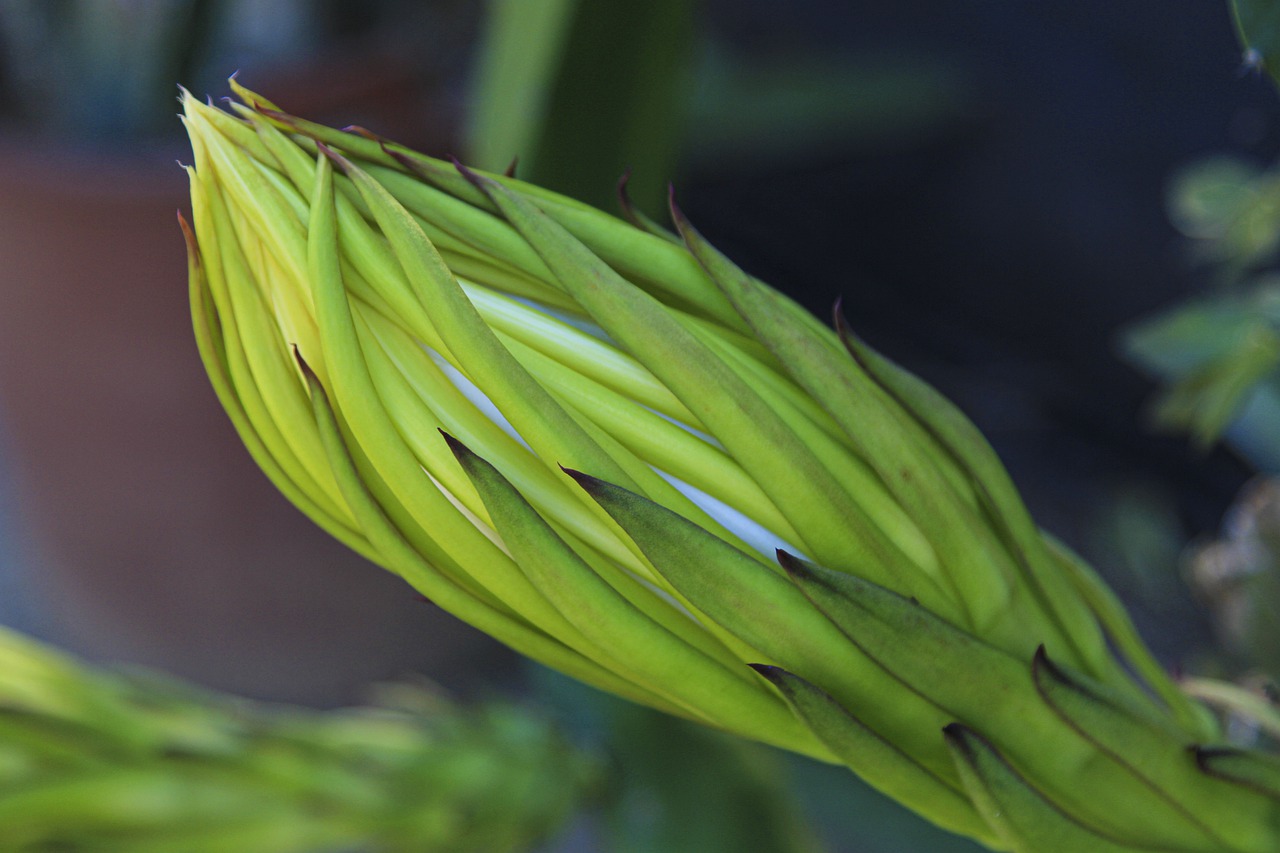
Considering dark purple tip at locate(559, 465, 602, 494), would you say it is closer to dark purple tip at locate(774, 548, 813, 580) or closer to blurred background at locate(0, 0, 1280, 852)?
dark purple tip at locate(774, 548, 813, 580)

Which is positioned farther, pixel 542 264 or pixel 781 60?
pixel 781 60

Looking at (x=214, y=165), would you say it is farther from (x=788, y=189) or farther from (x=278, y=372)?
(x=788, y=189)

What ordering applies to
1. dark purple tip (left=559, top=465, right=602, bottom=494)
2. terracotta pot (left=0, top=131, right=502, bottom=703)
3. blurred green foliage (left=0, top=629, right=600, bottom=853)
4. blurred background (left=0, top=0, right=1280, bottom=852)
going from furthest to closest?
terracotta pot (left=0, top=131, right=502, bottom=703)
blurred background (left=0, top=0, right=1280, bottom=852)
blurred green foliage (left=0, top=629, right=600, bottom=853)
dark purple tip (left=559, top=465, right=602, bottom=494)

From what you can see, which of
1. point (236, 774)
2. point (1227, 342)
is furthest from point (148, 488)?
point (1227, 342)

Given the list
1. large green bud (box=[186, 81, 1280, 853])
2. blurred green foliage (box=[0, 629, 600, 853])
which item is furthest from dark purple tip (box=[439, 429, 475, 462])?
blurred green foliage (box=[0, 629, 600, 853])

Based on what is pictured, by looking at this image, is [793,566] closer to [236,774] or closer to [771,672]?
[771,672]

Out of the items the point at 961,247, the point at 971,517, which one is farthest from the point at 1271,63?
the point at 961,247
